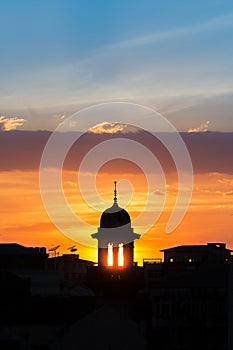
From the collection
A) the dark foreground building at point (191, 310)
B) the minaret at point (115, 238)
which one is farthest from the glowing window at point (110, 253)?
the dark foreground building at point (191, 310)

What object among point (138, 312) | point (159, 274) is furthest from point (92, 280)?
point (138, 312)

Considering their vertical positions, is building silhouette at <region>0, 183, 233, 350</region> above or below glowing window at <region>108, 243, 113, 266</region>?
below

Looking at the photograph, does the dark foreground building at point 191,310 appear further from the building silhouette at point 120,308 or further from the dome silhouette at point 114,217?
the dome silhouette at point 114,217

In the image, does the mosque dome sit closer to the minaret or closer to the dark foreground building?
the minaret

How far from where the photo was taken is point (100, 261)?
112750 mm

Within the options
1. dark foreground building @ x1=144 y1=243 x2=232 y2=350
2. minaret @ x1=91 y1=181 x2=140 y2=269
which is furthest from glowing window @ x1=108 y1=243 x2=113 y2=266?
dark foreground building @ x1=144 y1=243 x2=232 y2=350

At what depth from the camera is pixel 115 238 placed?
113 metres

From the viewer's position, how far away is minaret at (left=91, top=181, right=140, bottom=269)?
113 m

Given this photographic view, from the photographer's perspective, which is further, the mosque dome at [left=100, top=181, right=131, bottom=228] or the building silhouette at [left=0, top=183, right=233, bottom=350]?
the mosque dome at [left=100, top=181, right=131, bottom=228]

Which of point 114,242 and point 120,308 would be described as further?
point 114,242

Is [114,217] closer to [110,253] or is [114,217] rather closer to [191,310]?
[110,253]

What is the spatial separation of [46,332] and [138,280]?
21687 millimetres

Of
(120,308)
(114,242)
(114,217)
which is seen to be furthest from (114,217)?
(120,308)

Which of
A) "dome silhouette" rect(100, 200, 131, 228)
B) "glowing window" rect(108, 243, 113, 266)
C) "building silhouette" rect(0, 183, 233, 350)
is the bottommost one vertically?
"building silhouette" rect(0, 183, 233, 350)
